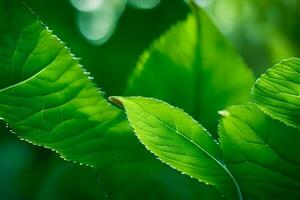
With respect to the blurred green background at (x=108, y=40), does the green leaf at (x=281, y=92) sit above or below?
above

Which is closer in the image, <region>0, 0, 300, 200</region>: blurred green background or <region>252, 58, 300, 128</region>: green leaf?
<region>252, 58, 300, 128</region>: green leaf

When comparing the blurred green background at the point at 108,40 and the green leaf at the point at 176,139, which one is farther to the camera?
the blurred green background at the point at 108,40

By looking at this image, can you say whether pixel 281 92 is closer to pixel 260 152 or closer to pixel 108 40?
pixel 260 152

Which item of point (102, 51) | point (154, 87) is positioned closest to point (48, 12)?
point (102, 51)

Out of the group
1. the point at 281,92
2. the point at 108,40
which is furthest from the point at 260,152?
the point at 108,40
